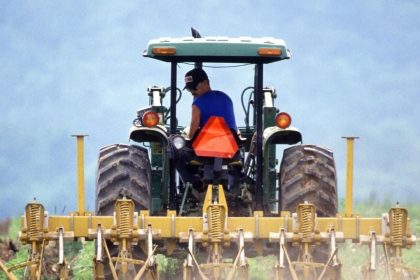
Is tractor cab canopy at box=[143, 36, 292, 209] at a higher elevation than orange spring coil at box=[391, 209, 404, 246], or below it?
higher

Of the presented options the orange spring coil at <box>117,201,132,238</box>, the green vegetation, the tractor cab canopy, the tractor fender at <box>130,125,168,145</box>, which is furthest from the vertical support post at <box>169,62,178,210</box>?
the green vegetation

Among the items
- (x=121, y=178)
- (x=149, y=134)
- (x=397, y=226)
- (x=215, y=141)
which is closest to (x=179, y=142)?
(x=215, y=141)

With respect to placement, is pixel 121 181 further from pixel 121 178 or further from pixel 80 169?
pixel 80 169

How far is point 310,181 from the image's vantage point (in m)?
11.7

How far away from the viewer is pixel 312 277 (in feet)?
33.9

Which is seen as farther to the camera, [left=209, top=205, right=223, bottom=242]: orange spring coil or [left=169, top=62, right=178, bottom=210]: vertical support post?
[left=169, top=62, right=178, bottom=210]: vertical support post

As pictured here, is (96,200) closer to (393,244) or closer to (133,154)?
(133,154)

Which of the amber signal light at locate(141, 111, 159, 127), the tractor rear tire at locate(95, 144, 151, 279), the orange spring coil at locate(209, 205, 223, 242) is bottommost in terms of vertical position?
the orange spring coil at locate(209, 205, 223, 242)

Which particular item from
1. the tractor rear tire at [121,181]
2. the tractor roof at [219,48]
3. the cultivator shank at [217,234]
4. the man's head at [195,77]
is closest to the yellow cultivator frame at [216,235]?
the cultivator shank at [217,234]

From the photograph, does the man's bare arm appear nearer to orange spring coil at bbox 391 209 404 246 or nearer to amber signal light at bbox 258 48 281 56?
amber signal light at bbox 258 48 281 56

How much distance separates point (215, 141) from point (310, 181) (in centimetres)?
84

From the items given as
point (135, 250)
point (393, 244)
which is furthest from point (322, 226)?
point (135, 250)

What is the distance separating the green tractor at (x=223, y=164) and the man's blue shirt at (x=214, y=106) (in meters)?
0.18

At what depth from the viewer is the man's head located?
11.9m
